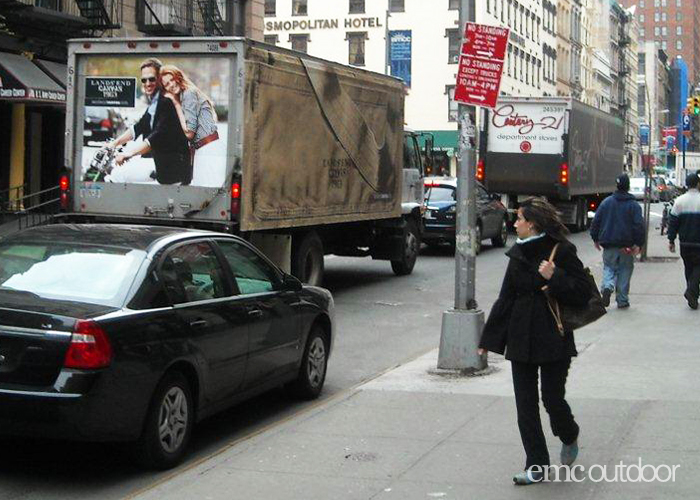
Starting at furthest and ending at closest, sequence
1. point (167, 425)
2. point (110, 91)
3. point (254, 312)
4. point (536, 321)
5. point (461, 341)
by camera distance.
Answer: point (110, 91) → point (461, 341) → point (254, 312) → point (167, 425) → point (536, 321)

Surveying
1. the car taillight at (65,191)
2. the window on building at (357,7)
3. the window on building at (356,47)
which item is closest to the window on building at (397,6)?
the window on building at (357,7)

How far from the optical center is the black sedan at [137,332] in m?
6.22

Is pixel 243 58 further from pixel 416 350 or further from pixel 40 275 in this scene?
pixel 40 275

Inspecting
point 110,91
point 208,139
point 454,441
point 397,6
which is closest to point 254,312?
point 454,441

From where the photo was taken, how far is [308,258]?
51.7ft

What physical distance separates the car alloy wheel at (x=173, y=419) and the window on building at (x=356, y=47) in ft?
198

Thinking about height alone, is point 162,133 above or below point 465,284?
above

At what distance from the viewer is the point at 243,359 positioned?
7758mm

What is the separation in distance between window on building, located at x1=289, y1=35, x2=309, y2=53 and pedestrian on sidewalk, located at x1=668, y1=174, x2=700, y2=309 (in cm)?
5564

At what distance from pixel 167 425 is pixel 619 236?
8857 millimetres

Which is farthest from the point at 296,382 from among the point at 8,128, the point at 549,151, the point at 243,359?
the point at 549,151

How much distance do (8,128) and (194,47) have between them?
1140 cm

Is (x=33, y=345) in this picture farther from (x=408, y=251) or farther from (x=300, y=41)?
(x=300, y=41)

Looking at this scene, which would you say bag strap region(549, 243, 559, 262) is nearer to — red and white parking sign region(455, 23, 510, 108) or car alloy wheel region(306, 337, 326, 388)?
car alloy wheel region(306, 337, 326, 388)
